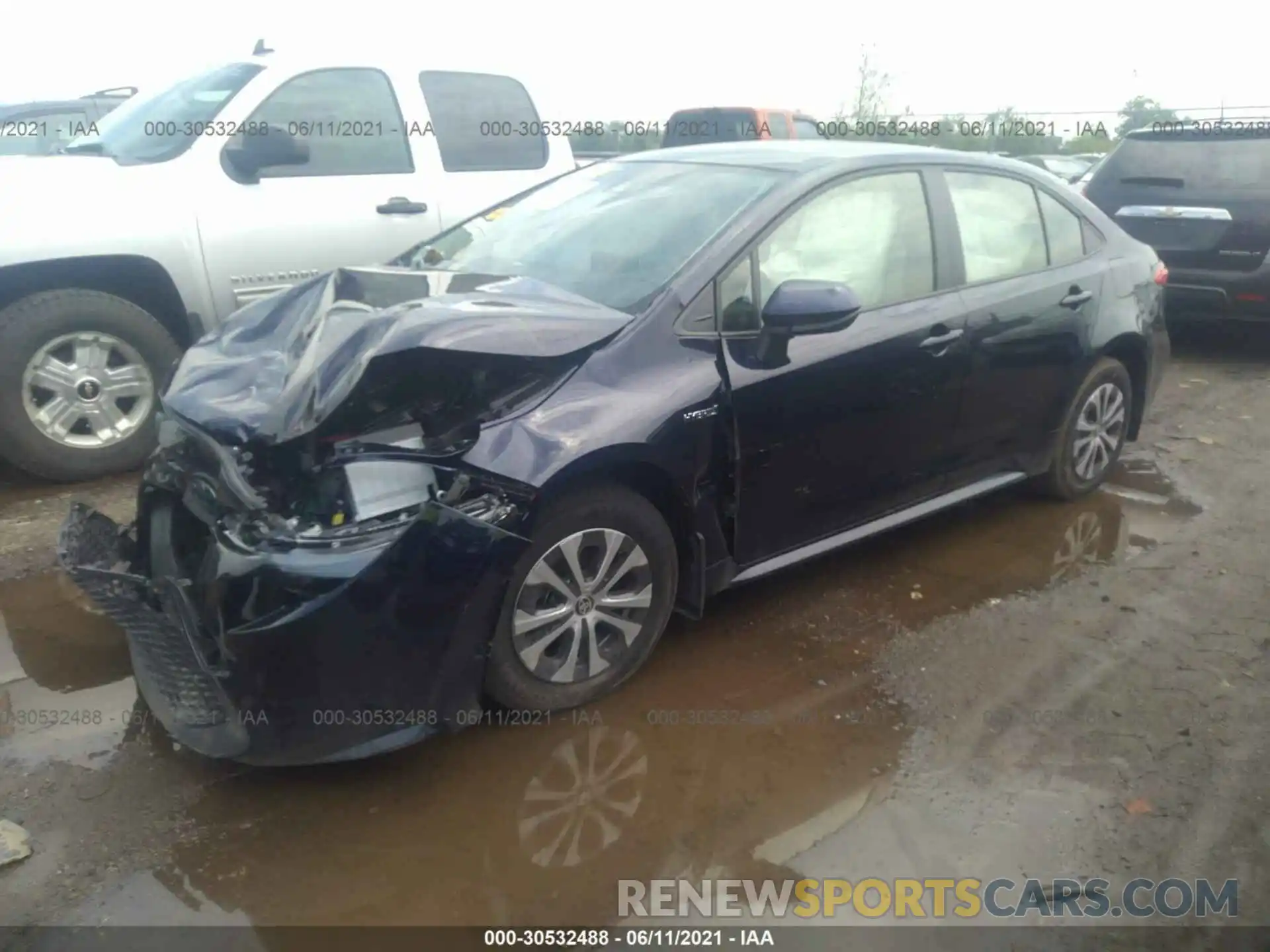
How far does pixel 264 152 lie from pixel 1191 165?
6.56 metres

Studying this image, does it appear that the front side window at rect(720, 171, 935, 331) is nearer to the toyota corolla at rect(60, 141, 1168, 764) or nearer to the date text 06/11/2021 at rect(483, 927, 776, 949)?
the toyota corolla at rect(60, 141, 1168, 764)

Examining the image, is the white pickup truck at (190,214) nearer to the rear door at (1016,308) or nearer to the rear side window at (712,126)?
the rear door at (1016,308)

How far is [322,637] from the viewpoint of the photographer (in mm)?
2523

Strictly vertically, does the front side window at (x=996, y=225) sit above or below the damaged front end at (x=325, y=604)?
above

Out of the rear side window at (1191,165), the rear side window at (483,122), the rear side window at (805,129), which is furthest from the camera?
the rear side window at (805,129)

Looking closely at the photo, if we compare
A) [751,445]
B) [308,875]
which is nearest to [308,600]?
[308,875]

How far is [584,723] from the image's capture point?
3164mm

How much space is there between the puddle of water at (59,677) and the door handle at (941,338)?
119 inches

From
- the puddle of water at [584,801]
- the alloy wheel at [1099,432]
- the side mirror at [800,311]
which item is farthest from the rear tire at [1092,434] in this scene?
the side mirror at [800,311]

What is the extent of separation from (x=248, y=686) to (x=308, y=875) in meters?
0.49

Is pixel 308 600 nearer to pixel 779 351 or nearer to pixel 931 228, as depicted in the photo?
pixel 779 351

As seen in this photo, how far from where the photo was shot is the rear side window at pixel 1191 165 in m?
7.38

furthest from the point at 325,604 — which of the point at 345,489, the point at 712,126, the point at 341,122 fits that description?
the point at 712,126

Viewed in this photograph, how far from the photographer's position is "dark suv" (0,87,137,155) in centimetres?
820
